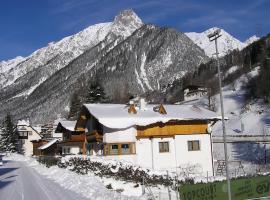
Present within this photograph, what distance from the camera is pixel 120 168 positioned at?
33656mm

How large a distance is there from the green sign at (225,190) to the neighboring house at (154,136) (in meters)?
28.2

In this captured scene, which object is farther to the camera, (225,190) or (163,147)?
(163,147)

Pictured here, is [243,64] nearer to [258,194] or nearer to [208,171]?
[208,171]

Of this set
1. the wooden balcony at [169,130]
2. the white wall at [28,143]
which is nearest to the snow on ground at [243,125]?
the wooden balcony at [169,130]

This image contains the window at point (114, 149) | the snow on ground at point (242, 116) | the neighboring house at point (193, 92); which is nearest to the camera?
the window at point (114, 149)

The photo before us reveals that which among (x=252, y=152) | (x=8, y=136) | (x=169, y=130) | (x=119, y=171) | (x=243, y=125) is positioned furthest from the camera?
(x=8, y=136)

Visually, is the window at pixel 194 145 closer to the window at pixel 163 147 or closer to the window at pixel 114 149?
the window at pixel 163 147

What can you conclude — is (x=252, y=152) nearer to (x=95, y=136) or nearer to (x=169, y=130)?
(x=169, y=130)

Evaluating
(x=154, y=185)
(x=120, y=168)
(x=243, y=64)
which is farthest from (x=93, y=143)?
(x=243, y=64)

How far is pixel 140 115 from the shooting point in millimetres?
48719

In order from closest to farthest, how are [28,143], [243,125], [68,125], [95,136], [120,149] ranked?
[120,149], [95,136], [68,125], [243,125], [28,143]

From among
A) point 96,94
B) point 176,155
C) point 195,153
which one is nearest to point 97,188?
point 176,155

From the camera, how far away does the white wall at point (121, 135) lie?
4653cm

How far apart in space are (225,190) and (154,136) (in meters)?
29.5
